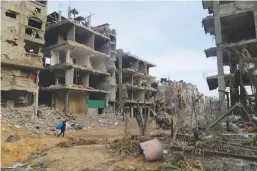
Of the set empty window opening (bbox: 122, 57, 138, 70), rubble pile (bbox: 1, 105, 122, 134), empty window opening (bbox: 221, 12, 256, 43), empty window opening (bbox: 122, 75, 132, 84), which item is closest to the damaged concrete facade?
empty window opening (bbox: 221, 12, 256, 43)

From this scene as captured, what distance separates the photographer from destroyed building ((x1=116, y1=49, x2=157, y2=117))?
135 ft

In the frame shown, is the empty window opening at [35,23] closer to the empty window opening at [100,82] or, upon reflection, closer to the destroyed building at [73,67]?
the destroyed building at [73,67]

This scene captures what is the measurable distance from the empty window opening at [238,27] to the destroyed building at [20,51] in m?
19.1

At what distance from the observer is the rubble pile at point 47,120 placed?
21430 millimetres

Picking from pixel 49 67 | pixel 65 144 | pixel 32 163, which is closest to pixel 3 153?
pixel 32 163

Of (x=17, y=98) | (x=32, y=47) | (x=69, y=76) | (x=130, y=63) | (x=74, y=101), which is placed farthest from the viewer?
(x=130, y=63)

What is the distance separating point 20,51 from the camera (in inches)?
982

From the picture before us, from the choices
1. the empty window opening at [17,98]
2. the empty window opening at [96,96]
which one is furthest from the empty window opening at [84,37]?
the empty window opening at [17,98]

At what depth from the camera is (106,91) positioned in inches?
1372

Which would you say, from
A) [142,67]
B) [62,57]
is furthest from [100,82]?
[142,67]

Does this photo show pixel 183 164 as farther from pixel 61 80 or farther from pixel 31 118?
pixel 61 80

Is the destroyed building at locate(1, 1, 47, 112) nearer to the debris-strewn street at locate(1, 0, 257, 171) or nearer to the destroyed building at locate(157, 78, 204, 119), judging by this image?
the debris-strewn street at locate(1, 0, 257, 171)

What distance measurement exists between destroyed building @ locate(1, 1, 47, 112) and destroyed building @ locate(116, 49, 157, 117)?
16.7m

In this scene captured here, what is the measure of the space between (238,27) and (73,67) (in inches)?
732
